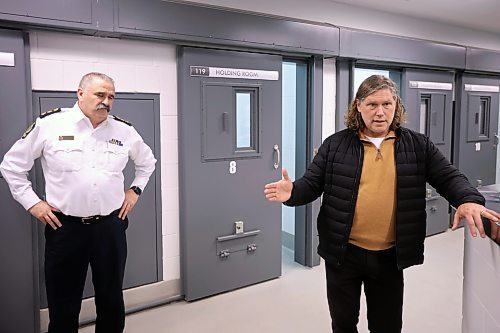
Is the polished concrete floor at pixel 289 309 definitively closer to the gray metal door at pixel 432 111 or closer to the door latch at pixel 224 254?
the door latch at pixel 224 254

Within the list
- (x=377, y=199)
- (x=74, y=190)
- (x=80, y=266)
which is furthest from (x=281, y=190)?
(x=80, y=266)

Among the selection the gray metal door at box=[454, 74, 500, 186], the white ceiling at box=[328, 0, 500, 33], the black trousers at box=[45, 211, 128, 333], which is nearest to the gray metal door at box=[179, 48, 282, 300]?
the black trousers at box=[45, 211, 128, 333]

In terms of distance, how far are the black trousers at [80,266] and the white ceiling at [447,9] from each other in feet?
10.5

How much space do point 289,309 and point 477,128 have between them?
4.14 meters

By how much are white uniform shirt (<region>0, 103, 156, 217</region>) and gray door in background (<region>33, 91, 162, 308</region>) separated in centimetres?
70

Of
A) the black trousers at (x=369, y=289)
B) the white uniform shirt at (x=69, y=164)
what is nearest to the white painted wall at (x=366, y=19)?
the white uniform shirt at (x=69, y=164)

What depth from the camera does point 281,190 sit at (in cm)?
204

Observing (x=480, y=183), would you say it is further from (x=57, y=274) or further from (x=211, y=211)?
(x=57, y=274)

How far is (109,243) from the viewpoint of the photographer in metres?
2.46

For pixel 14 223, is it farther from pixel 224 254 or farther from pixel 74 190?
pixel 224 254

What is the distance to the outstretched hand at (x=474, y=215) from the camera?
1.52m

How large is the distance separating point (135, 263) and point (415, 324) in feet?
7.05

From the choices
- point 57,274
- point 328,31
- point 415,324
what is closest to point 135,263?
point 57,274

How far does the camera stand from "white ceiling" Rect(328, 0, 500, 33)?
4.32 m
